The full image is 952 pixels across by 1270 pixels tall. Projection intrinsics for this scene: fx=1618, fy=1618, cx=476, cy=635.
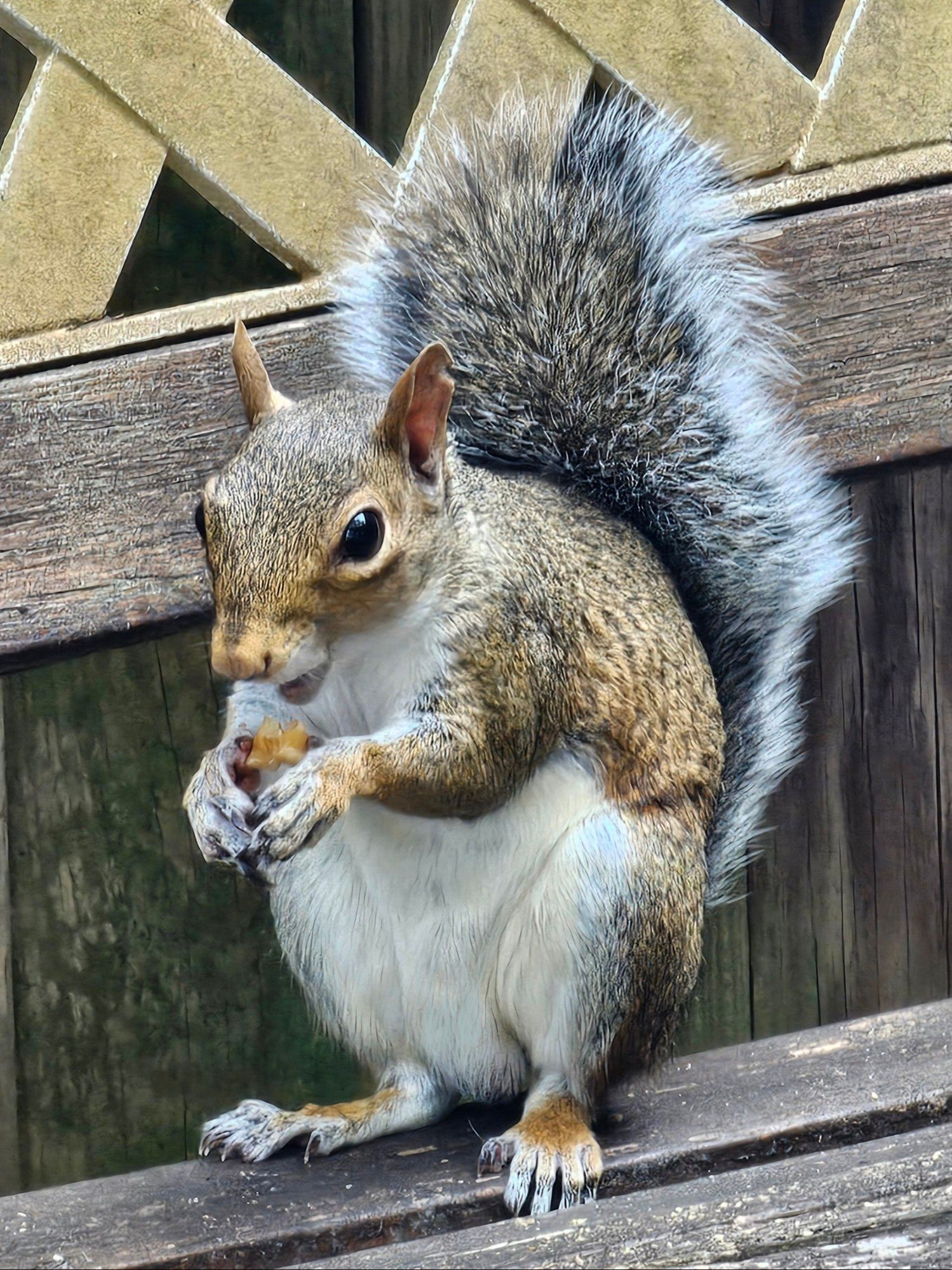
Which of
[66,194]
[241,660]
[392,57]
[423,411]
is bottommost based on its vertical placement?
[241,660]

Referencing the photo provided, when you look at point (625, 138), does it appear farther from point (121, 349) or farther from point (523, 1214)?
point (523, 1214)

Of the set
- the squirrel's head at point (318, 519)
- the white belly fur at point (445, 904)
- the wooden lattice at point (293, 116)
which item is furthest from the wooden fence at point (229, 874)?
the squirrel's head at point (318, 519)

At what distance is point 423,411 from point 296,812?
30 cm

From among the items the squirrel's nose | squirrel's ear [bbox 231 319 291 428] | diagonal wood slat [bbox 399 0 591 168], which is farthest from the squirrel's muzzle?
diagonal wood slat [bbox 399 0 591 168]

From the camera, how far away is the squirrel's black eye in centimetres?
110

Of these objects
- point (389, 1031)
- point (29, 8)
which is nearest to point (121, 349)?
point (29, 8)

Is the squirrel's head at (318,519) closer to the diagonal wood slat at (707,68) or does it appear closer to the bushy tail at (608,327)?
the bushy tail at (608,327)

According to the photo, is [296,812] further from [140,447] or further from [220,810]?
[140,447]

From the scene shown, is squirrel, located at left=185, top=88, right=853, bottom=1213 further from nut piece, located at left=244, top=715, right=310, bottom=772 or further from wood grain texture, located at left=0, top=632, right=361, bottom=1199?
wood grain texture, located at left=0, top=632, right=361, bottom=1199

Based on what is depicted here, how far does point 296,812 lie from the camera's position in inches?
44.9

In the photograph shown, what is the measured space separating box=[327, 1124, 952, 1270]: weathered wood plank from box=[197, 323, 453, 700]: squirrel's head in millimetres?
401

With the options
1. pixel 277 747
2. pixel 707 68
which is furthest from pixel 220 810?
pixel 707 68

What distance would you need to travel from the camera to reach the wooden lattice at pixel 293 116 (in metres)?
1.41

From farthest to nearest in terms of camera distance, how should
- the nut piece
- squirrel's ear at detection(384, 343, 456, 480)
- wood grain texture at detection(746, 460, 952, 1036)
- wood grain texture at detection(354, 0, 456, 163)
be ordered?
wood grain texture at detection(746, 460, 952, 1036) < wood grain texture at detection(354, 0, 456, 163) < the nut piece < squirrel's ear at detection(384, 343, 456, 480)
